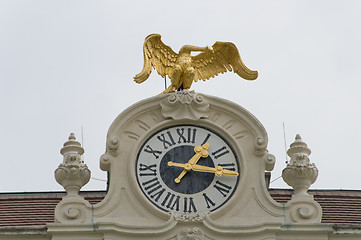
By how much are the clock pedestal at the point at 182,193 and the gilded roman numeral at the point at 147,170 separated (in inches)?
0.7

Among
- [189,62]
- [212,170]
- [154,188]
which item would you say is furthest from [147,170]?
[189,62]

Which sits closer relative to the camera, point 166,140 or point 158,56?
point 166,140

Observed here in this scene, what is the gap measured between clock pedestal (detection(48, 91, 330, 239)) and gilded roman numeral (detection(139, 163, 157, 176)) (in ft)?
0.06

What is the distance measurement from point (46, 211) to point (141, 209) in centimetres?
332

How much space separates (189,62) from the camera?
29.9 meters

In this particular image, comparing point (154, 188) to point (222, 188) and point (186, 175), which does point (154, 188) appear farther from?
point (222, 188)

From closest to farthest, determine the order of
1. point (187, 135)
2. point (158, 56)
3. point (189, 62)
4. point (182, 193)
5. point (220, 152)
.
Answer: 1. point (182, 193)
2. point (220, 152)
3. point (187, 135)
4. point (189, 62)
5. point (158, 56)

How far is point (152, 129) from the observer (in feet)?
95.4

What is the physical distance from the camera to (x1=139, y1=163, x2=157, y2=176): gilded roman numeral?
28.7 m

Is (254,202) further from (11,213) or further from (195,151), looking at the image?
(11,213)

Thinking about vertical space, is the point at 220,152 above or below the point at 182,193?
above

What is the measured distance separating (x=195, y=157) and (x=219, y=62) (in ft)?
7.50

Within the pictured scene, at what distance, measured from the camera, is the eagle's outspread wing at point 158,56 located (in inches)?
1182

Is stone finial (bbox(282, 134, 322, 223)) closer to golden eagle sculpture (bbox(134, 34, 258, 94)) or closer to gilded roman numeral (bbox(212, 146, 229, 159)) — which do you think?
gilded roman numeral (bbox(212, 146, 229, 159))
